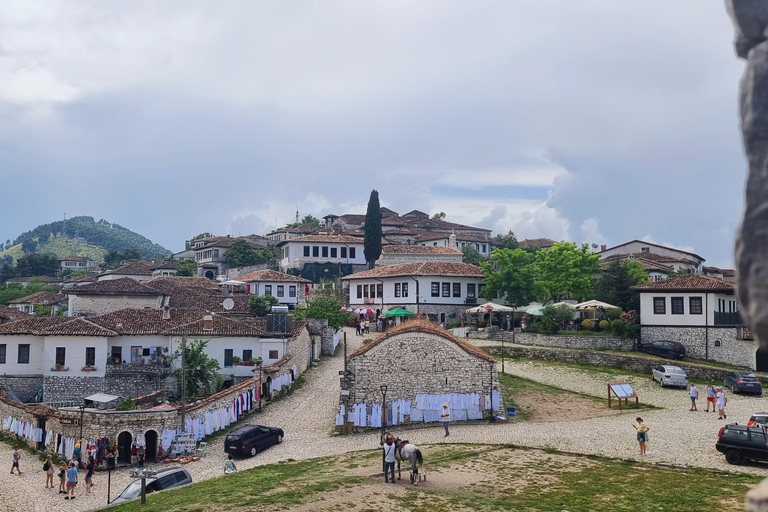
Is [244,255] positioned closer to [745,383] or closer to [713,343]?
[713,343]

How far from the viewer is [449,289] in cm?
6091

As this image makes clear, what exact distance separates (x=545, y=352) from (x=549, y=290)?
11349mm

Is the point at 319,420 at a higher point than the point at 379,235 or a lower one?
lower

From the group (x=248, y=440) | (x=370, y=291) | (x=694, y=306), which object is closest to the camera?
(x=248, y=440)

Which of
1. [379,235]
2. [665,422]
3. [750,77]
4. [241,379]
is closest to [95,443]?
[241,379]

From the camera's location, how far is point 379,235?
277ft

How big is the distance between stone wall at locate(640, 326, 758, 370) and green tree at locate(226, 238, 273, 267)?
65990 mm

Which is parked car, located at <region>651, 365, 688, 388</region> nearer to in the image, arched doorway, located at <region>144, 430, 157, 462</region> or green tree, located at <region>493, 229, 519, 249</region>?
arched doorway, located at <region>144, 430, 157, 462</region>

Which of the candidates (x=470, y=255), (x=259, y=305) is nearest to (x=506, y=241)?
(x=470, y=255)

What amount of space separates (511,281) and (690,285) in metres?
15.2

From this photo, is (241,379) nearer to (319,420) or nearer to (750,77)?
(319,420)

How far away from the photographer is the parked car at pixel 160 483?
23.1 meters

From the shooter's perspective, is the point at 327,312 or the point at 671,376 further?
the point at 327,312

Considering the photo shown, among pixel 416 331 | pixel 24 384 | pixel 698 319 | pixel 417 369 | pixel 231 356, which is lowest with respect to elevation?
pixel 24 384
